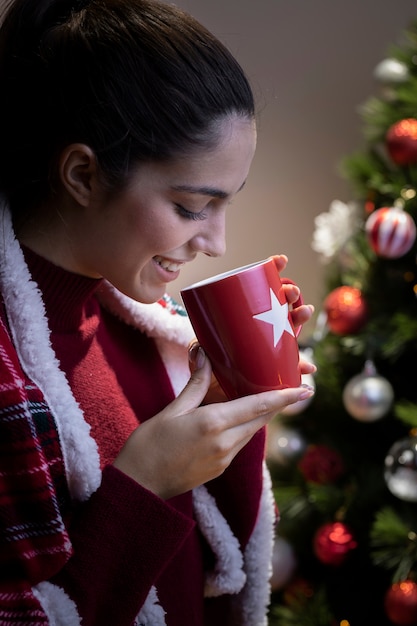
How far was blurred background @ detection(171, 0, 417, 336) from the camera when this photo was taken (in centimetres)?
187

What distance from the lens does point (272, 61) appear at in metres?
1.88

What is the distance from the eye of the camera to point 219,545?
35.2 inches

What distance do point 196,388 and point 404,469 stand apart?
733 millimetres

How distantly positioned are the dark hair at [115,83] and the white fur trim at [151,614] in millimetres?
455

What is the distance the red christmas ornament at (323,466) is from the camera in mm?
1579

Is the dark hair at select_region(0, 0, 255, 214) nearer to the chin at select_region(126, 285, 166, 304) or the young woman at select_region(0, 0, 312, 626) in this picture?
the young woman at select_region(0, 0, 312, 626)

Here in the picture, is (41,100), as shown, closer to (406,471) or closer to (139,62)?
(139,62)

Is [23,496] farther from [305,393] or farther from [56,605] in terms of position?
[305,393]

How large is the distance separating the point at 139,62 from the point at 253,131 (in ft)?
0.48

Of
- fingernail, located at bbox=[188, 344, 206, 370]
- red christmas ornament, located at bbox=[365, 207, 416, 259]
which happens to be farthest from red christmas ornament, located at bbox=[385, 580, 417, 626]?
fingernail, located at bbox=[188, 344, 206, 370]

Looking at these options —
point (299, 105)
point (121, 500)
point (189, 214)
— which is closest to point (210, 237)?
point (189, 214)

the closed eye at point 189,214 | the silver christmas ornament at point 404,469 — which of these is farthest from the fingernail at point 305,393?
the silver christmas ornament at point 404,469

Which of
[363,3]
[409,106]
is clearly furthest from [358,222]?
[363,3]

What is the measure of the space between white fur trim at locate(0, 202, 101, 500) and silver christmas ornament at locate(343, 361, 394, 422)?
80 centimetres
